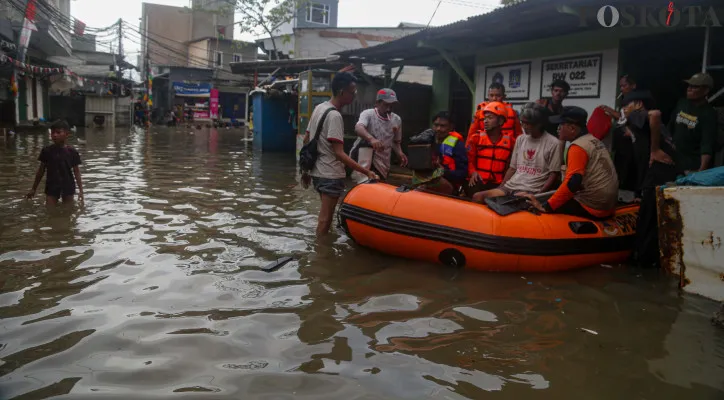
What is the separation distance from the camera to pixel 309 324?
12.0 feet

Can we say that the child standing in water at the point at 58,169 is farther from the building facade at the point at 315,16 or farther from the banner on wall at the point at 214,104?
the banner on wall at the point at 214,104

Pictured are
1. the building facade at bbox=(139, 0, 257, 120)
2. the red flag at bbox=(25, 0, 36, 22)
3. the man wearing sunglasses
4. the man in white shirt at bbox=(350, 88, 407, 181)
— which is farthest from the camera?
the building facade at bbox=(139, 0, 257, 120)

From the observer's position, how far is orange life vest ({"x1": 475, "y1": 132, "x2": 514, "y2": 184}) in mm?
5902

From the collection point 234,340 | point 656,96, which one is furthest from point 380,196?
point 656,96

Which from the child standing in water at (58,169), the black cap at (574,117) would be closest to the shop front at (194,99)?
the child standing in water at (58,169)

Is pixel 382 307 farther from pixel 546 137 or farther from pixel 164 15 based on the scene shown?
pixel 164 15

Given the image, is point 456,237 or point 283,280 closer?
point 283,280

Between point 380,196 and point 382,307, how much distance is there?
5.33 feet

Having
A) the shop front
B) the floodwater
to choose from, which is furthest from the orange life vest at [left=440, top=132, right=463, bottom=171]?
the shop front

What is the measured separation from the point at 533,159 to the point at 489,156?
0.65 meters

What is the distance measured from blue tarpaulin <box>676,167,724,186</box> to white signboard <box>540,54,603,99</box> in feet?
13.1

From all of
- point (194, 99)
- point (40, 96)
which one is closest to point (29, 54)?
point (40, 96)

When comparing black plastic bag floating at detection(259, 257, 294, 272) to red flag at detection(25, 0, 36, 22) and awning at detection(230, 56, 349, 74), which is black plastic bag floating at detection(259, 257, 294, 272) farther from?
red flag at detection(25, 0, 36, 22)

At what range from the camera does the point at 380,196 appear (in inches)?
213
